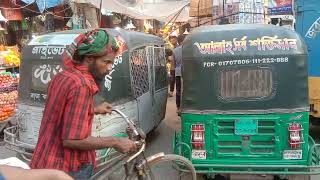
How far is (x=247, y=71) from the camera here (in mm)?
4988

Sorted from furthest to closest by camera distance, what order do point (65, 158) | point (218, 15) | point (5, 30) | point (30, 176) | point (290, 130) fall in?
point (5, 30) < point (218, 15) < point (290, 130) < point (65, 158) < point (30, 176)

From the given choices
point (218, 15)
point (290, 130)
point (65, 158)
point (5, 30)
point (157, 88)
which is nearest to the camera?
point (65, 158)

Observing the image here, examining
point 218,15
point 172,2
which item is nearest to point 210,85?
point 218,15

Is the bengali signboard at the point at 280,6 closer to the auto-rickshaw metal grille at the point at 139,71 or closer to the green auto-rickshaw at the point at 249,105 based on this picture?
the auto-rickshaw metal grille at the point at 139,71

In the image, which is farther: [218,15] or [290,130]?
[218,15]

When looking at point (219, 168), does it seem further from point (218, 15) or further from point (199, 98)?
point (218, 15)

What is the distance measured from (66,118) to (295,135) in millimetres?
3144

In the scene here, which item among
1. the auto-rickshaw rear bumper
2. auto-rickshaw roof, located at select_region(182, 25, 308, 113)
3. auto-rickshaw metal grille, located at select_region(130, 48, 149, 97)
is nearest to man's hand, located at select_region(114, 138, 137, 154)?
the auto-rickshaw rear bumper

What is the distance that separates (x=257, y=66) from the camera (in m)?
4.96

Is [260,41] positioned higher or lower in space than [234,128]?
higher

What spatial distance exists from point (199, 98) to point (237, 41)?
793 mm

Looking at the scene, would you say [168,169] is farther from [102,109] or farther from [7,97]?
[7,97]

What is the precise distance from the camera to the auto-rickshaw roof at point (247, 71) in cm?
494

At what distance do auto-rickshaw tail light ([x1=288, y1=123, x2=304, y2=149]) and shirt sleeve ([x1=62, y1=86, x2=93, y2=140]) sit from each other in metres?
3.04
